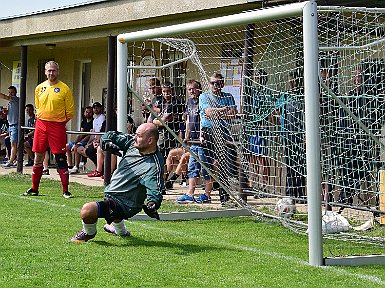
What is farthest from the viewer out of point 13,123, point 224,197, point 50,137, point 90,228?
point 13,123

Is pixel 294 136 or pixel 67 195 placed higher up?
pixel 294 136

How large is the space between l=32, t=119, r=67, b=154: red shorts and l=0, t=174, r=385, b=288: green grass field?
198 cm

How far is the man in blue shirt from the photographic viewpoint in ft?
34.7

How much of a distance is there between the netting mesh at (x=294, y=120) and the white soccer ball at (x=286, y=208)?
0.01m

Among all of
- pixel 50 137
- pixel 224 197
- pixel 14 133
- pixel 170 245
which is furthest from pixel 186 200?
pixel 14 133

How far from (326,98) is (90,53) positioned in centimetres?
1098

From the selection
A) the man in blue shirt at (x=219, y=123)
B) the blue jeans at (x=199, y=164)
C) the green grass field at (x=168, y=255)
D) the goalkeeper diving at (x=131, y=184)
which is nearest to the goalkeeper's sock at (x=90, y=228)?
the goalkeeper diving at (x=131, y=184)

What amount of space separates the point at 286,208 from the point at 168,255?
2.84 m

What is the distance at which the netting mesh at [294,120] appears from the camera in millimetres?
9039

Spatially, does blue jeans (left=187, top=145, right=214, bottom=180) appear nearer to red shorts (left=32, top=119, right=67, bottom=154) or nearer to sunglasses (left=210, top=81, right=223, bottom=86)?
sunglasses (left=210, top=81, right=223, bottom=86)

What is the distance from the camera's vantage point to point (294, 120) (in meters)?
9.80

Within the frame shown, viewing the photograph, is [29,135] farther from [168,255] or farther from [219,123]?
[168,255]

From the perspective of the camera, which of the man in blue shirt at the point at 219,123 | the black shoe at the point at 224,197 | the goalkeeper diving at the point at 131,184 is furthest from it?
the black shoe at the point at 224,197

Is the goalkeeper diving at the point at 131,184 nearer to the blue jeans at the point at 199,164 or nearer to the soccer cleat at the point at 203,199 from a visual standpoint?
the blue jeans at the point at 199,164
